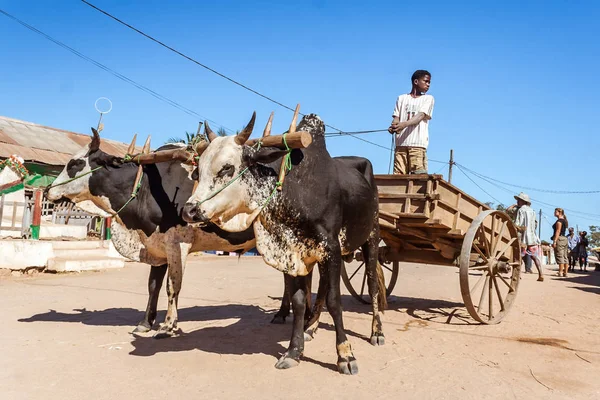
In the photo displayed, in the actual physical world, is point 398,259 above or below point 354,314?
above

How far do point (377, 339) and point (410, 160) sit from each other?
2571 millimetres

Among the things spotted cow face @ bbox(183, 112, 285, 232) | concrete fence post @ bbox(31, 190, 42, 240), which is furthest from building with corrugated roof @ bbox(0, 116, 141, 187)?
spotted cow face @ bbox(183, 112, 285, 232)

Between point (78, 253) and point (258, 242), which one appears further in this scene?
point (78, 253)

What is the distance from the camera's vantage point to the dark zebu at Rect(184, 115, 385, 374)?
4492mm

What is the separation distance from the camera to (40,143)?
1952 cm

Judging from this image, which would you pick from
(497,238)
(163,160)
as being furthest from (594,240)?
(163,160)

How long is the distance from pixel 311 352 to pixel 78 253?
9515 mm

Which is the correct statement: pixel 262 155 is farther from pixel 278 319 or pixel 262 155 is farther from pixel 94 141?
pixel 278 319

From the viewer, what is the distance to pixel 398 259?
8.06 metres

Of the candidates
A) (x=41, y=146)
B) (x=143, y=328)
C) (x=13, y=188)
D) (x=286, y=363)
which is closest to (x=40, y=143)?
(x=41, y=146)

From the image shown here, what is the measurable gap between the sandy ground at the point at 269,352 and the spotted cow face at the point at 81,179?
1546 mm

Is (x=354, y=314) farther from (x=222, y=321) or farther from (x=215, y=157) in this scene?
(x=215, y=157)

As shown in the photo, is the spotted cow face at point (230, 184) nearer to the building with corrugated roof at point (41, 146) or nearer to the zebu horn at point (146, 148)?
the zebu horn at point (146, 148)

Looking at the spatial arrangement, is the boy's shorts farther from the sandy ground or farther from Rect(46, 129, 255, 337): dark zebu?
Rect(46, 129, 255, 337): dark zebu
